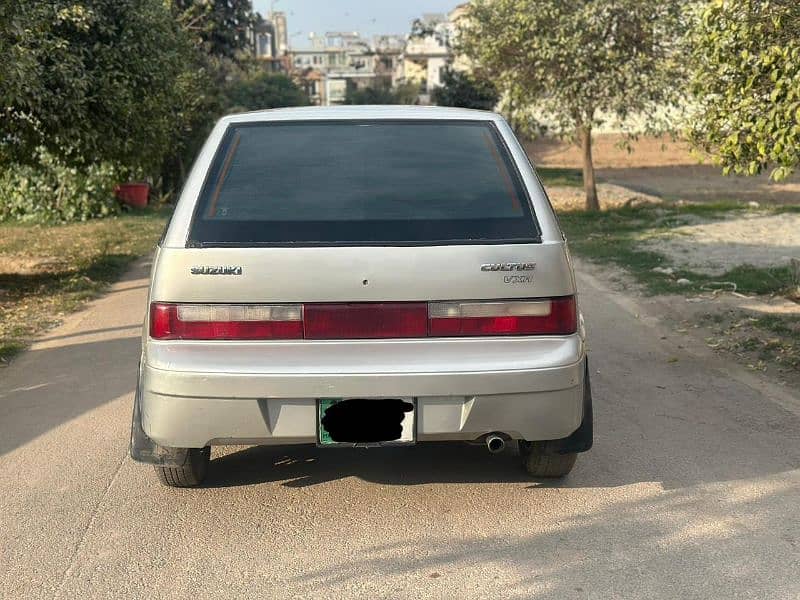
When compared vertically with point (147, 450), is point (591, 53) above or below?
above

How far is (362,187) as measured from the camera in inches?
180

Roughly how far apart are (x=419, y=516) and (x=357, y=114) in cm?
193

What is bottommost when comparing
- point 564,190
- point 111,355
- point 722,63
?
point 564,190

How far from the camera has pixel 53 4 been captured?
36.3 feet

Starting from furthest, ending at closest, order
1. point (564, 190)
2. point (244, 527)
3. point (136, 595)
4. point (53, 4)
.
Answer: point (564, 190)
point (53, 4)
point (244, 527)
point (136, 595)

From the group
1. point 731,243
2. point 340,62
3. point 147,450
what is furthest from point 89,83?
point 340,62

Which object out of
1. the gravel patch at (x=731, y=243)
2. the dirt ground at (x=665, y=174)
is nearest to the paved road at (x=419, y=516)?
the gravel patch at (x=731, y=243)

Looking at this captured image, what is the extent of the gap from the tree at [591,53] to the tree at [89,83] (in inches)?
298

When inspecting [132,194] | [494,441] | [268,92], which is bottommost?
[268,92]

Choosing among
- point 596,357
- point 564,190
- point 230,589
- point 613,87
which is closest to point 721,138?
point 596,357

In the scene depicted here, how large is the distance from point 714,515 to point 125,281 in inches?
387

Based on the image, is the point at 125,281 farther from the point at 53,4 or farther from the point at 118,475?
the point at 118,475

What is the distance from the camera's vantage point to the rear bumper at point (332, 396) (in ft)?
13.7

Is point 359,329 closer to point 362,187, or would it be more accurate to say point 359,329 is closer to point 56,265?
point 362,187
